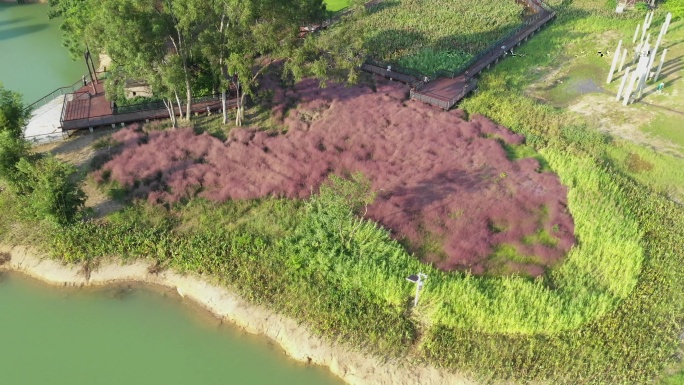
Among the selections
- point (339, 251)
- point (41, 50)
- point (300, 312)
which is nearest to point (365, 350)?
point (300, 312)

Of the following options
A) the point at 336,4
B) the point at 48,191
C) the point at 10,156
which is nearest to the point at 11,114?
the point at 10,156

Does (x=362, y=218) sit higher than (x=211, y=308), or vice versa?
(x=362, y=218)

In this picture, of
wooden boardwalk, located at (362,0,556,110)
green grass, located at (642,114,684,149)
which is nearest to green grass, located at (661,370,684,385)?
green grass, located at (642,114,684,149)

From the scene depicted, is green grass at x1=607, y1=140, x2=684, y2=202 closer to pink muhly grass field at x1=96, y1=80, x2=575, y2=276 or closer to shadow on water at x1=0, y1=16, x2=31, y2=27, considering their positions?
pink muhly grass field at x1=96, y1=80, x2=575, y2=276

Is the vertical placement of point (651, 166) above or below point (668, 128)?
below

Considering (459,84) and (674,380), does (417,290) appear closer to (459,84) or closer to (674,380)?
(674,380)

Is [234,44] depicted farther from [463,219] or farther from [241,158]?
[463,219]

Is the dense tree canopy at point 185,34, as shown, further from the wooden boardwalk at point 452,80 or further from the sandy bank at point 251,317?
the sandy bank at point 251,317

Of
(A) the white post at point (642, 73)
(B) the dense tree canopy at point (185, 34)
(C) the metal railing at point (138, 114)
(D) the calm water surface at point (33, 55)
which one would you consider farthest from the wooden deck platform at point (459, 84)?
(D) the calm water surface at point (33, 55)
